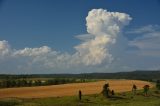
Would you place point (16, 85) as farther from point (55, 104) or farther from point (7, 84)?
point (55, 104)

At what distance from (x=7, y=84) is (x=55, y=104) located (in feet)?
179

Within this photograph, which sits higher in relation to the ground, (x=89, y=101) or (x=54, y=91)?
(x=54, y=91)

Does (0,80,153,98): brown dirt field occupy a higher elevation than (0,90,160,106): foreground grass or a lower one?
higher

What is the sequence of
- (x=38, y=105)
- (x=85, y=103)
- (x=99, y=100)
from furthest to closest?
(x=99, y=100)
(x=85, y=103)
(x=38, y=105)

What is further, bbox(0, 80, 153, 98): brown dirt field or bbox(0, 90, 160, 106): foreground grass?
bbox(0, 80, 153, 98): brown dirt field

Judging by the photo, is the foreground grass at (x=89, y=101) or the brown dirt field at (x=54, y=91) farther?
the brown dirt field at (x=54, y=91)

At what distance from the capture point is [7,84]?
109m

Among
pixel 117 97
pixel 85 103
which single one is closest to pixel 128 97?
pixel 117 97

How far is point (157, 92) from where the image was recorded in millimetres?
77312

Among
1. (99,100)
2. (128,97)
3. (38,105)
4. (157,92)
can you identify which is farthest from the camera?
(157,92)

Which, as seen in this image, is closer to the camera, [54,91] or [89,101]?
[89,101]

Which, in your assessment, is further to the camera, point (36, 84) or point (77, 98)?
point (36, 84)

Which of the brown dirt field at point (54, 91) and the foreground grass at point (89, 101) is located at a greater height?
the brown dirt field at point (54, 91)

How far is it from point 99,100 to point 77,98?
3876 millimetres
